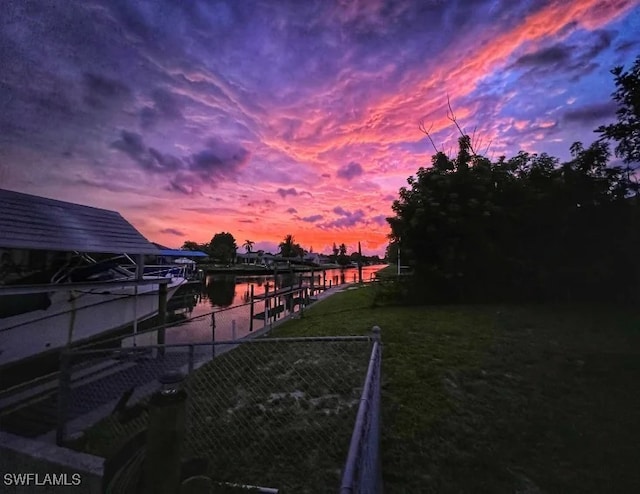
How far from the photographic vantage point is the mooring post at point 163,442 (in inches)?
100

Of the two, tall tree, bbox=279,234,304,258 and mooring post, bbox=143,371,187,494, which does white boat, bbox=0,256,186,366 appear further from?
tall tree, bbox=279,234,304,258

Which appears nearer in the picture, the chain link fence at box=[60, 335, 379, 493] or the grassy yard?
the grassy yard

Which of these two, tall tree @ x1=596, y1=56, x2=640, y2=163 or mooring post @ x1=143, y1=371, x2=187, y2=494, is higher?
tall tree @ x1=596, y1=56, x2=640, y2=163

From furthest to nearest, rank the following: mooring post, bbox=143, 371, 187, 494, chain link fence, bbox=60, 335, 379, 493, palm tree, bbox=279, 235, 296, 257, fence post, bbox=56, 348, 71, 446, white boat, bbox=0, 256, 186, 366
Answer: palm tree, bbox=279, 235, 296, 257 → white boat, bbox=0, 256, 186, 366 → fence post, bbox=56, 348, 71, 446 → chain link fence, bbox=60, 335, 379, 493 → mooring post, bbox=143, 371, 187, 494

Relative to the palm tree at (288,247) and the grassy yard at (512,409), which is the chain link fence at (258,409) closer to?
the grassy yard at (512,409)

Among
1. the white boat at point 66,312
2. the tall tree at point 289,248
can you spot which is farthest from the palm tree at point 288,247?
the white boat at point 66,312

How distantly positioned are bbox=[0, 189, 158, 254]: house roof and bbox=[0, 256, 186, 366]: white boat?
0.96 m

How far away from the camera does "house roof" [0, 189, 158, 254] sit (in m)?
7.20

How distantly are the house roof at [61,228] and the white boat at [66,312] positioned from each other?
3.14 feet

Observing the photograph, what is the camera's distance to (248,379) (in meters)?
6.42

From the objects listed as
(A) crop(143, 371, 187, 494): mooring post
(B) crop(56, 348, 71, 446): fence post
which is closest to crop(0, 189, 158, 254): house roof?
(B) crop(56, 348, 71, 446): fence post

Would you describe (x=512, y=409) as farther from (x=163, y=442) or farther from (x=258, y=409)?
(x=163, y=442)

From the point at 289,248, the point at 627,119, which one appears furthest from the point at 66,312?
the point at 289,248

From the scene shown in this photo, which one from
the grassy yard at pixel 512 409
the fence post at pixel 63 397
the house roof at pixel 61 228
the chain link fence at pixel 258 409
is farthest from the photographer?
the house roof at pixel 61 228
